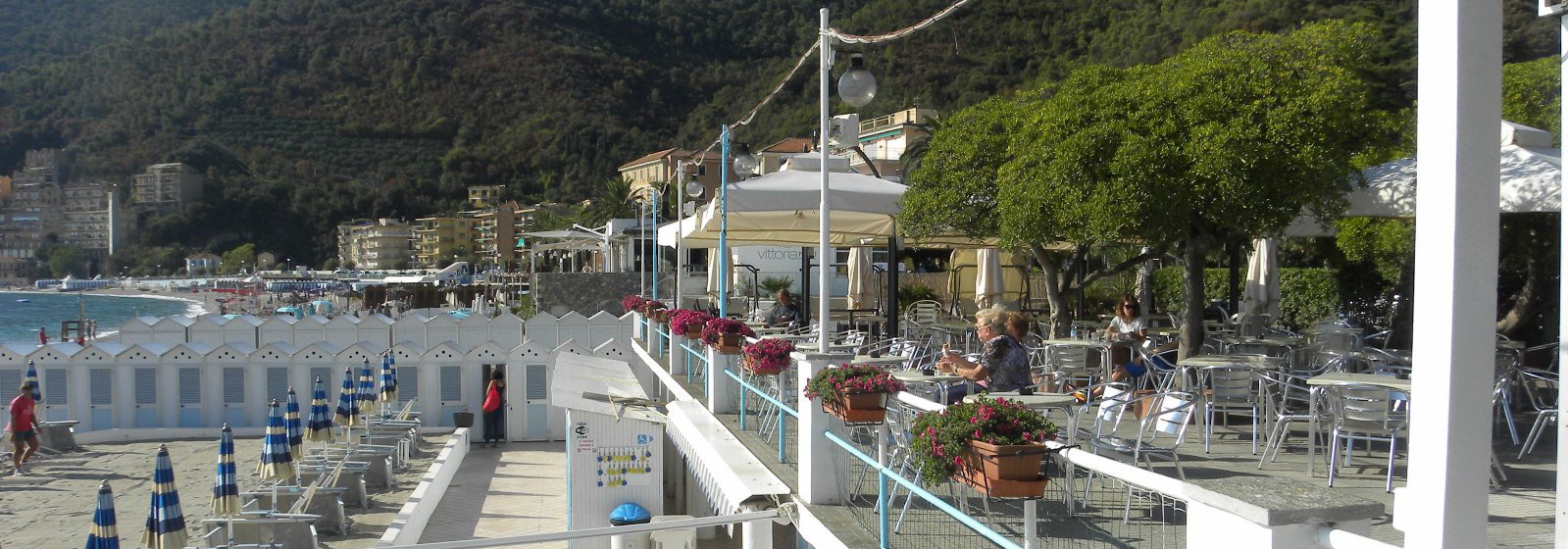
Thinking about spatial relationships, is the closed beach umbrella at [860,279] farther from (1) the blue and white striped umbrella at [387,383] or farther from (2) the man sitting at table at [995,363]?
(1) the blue and white striped umbrella at [387,383]

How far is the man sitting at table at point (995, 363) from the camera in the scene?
271 inches

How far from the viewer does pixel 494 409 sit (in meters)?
22.5

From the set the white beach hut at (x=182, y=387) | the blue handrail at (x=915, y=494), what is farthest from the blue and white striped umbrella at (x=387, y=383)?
the blue handrail at (x=915, y=494)

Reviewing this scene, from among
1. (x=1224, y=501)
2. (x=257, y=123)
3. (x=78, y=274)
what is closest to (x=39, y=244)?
(x=78, y=274)

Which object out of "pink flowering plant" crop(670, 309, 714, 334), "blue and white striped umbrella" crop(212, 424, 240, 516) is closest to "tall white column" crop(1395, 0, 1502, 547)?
"pink flowering plant" crop(670, 309, 714, 334)

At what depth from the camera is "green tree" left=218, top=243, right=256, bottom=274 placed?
11381cm

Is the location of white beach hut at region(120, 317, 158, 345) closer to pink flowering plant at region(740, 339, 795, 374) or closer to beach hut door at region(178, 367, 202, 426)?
beach hut door at region(178, 367, 202, 426)

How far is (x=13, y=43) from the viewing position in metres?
146

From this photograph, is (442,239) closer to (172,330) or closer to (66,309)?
(66,309)

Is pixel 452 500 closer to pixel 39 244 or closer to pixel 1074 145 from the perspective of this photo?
pixel 1074 145

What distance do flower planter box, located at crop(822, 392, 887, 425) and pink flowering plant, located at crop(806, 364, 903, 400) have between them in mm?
24

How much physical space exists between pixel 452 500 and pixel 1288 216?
44.2ft

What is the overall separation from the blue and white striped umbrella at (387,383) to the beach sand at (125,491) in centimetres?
112

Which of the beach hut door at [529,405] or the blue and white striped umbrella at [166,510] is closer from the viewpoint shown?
the blue and white striped umbrella at [166,510]
